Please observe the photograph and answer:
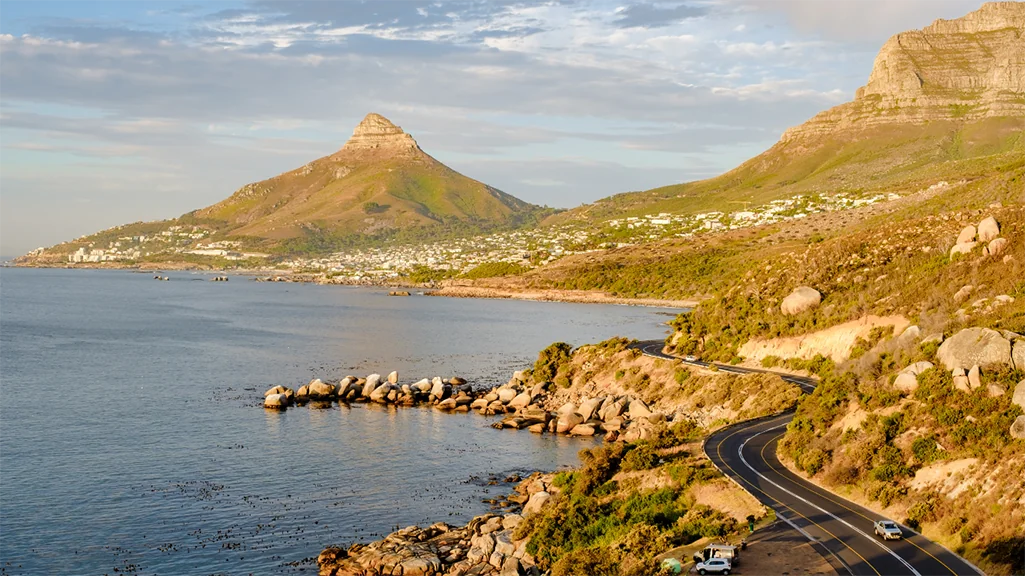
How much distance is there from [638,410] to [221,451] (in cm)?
2673

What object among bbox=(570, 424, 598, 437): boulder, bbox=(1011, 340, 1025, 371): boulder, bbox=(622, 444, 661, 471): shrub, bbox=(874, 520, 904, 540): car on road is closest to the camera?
bbox=(874, 520, 904, 540): car on road

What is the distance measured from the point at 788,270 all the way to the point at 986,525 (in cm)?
4894

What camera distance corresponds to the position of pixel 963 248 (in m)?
57.8

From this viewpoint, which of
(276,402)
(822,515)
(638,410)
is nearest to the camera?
(822,515)

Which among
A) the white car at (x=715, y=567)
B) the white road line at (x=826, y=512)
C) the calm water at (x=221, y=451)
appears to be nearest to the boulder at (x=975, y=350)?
the white road line at (x=826, y=512)

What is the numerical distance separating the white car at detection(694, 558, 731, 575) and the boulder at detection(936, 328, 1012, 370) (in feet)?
58.7

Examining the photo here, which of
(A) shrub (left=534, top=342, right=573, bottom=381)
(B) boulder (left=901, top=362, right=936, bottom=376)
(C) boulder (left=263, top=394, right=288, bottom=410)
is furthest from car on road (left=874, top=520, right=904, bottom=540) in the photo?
(C) boulder (left=263, top=394, right=288, bottom=410)

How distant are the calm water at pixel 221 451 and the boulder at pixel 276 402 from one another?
1.46 metres

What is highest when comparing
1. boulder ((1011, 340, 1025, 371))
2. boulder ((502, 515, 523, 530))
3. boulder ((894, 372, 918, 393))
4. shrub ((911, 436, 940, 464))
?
boulder ((1011, 340, 1025, 371))

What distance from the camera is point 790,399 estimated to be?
51.9 meters

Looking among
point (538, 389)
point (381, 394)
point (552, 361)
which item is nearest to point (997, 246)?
point (538, 389)

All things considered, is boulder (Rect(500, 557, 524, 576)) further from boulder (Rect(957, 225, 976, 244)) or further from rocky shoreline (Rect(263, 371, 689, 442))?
boulder (Rect(957, 225, 976, 244))

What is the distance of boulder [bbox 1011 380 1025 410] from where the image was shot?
3523 cm

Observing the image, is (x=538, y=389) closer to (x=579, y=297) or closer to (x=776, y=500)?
(x=776, y=500)
